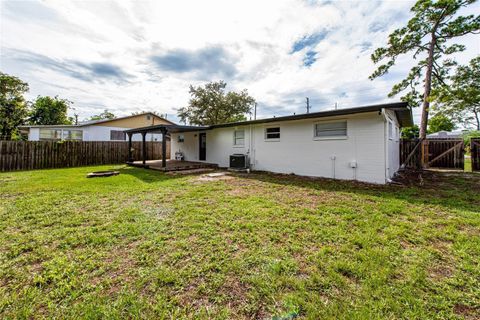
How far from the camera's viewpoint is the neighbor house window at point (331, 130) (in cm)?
759

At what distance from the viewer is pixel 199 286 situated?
1.96 metres

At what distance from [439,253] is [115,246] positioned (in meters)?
4.30

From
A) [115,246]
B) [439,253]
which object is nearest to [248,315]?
[115,246]

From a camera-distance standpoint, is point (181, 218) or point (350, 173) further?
point (350, 173)

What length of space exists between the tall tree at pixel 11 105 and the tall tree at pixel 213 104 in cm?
1511

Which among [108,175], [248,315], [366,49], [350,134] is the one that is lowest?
[248,315]

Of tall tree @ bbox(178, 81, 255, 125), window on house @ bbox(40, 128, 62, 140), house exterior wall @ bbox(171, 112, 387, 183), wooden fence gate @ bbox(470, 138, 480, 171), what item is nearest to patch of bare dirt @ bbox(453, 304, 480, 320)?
house exterior wall @ bbox(171, 112, 387, 183)

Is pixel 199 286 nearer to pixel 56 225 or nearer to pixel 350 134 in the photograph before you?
pixel 56 225

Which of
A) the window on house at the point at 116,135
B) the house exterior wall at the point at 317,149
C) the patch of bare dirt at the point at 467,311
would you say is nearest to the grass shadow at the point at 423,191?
the house exterior wall at the point at 317,149

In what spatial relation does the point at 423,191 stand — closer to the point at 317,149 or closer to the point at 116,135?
the point at 317,149

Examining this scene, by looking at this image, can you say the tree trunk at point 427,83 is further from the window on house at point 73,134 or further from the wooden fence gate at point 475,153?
the window on house at point 73,134

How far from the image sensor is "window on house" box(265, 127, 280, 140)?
957 cm

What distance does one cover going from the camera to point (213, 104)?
24.5 meters

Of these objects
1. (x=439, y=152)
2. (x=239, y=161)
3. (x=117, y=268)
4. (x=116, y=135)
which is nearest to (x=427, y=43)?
(x=439, y=152)
